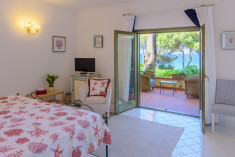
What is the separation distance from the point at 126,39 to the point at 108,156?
307 centimetres

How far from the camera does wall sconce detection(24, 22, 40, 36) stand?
4391 mm

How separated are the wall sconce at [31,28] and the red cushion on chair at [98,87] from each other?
1789 mm

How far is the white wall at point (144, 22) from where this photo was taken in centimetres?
388

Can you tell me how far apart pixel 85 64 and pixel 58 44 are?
91 centimetres

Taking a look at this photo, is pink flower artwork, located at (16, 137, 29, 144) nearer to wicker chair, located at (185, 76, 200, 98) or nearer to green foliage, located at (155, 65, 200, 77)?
wicker chair, located at (185, 76, 200, 98)

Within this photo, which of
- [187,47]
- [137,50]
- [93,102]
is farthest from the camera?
[187,47]

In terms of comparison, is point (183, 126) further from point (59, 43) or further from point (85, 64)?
point (59, 43)

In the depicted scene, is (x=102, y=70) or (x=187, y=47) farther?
(x=187, y=47)

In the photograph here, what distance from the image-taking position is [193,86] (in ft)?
21.1

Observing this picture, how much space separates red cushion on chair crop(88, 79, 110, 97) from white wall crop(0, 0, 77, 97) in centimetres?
129

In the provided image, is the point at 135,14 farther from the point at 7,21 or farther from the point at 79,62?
the point at 7,21

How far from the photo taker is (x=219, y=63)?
156 inches

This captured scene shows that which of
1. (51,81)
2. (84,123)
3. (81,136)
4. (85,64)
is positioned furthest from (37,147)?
(85,64)

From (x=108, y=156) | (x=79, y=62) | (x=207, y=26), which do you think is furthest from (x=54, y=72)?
(x=207, y=26)
